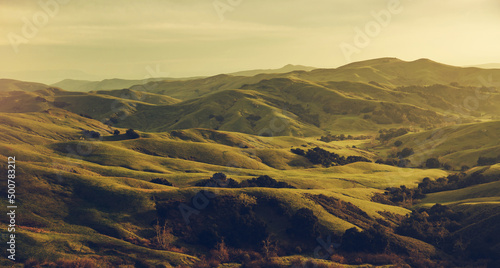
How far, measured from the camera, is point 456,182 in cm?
7469

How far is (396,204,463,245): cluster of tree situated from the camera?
47.9m

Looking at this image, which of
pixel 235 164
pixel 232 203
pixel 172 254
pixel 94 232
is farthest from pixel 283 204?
pixel 235 164

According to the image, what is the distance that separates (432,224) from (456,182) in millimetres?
29317

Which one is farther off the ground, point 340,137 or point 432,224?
point 340,137

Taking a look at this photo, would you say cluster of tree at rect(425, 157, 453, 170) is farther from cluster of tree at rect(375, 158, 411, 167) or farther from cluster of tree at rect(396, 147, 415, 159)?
cluster of tree at rect(396, 147, 415, 159)

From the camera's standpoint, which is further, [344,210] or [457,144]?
[457,144]

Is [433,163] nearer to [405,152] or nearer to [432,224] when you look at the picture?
[405,152]

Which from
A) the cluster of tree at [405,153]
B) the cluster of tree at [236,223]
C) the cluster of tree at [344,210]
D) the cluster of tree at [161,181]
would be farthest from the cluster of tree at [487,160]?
the cluster of tree at [161,181]

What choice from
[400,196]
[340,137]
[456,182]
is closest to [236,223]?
[400,196]

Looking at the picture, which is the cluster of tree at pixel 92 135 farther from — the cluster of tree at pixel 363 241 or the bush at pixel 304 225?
the cluster of tree at pixel 363 241

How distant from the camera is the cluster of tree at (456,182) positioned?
7088 centimetres

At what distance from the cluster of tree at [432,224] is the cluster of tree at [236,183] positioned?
20.0 meters

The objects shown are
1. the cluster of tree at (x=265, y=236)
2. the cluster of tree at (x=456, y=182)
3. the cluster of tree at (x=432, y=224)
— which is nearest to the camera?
the cluster of tree at (x=265, y=236)

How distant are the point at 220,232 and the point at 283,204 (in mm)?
10278
